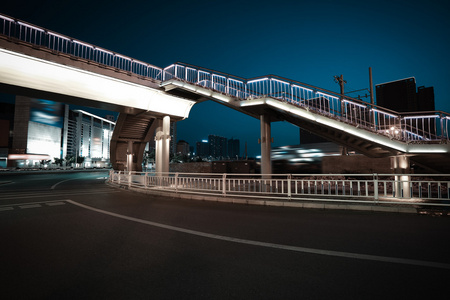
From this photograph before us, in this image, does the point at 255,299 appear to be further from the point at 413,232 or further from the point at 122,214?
the point at 122,214

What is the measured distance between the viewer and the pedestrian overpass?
11031mm

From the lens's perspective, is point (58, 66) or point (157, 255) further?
point (58, 66)

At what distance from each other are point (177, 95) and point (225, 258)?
1534 centimetres

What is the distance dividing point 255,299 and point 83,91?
14.9 meters

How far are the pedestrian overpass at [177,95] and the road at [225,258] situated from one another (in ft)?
21.7

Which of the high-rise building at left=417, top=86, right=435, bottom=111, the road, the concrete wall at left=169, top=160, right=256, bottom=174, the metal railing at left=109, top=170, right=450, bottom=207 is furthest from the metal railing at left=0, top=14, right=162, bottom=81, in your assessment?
the high-rise building at left=417, top=86, right=435, bottom=111

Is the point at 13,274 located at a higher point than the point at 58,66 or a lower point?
lower

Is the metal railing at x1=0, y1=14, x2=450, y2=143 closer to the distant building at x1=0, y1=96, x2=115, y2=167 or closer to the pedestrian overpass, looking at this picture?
the pedestrian overpass

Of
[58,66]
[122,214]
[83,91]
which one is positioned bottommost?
[122,214]

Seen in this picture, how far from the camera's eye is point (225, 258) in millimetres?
3625

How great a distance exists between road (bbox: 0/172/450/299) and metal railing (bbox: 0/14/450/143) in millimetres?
6808

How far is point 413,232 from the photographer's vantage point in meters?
5.00

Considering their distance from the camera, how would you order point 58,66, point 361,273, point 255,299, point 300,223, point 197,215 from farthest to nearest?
point 58,66, point 197,215, point 300,223, point 361,273, point 255,299

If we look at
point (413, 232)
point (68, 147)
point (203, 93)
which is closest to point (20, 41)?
point (203, 93)
